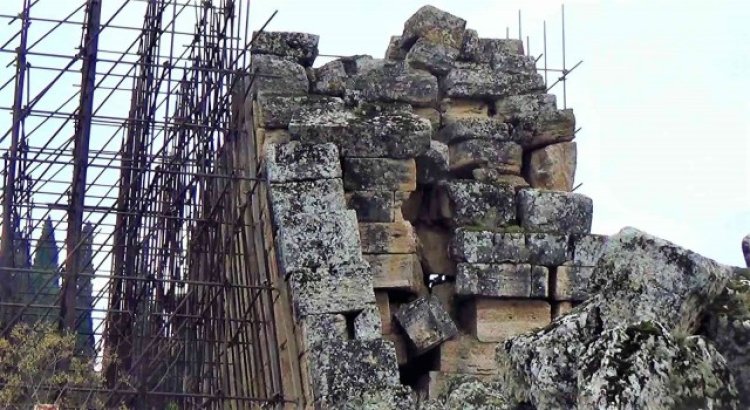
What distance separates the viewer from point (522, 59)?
64.1 ft

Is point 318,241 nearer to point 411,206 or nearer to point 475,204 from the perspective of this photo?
point 411,206

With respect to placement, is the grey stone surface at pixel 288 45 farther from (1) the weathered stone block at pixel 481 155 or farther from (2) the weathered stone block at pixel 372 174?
(1) the weathered stone block at pixel 481 155

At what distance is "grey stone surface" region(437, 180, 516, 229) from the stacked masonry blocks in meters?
0.02

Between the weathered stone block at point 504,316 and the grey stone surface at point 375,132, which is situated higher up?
the grey stone surface at point 375,132

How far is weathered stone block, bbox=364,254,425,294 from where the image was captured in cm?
1722

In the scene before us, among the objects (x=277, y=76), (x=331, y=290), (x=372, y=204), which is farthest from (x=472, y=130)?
(x=331, y=290)

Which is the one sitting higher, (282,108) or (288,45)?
(288,45)

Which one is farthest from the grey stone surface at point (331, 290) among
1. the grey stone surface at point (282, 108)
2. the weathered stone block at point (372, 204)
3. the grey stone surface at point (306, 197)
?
the grey stone surface at point (282, 108)

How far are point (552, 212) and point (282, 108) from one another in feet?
11.7

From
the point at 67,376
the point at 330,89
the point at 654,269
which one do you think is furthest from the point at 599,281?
the point at 330,89

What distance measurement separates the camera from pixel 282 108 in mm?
17234

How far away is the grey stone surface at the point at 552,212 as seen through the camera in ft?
60.2

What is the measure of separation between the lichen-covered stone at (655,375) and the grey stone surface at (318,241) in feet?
31.0

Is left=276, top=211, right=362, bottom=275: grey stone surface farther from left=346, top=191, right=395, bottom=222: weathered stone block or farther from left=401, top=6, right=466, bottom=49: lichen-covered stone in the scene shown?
left=401, top=6, right=466, bottom=49: lichen-covered stone
